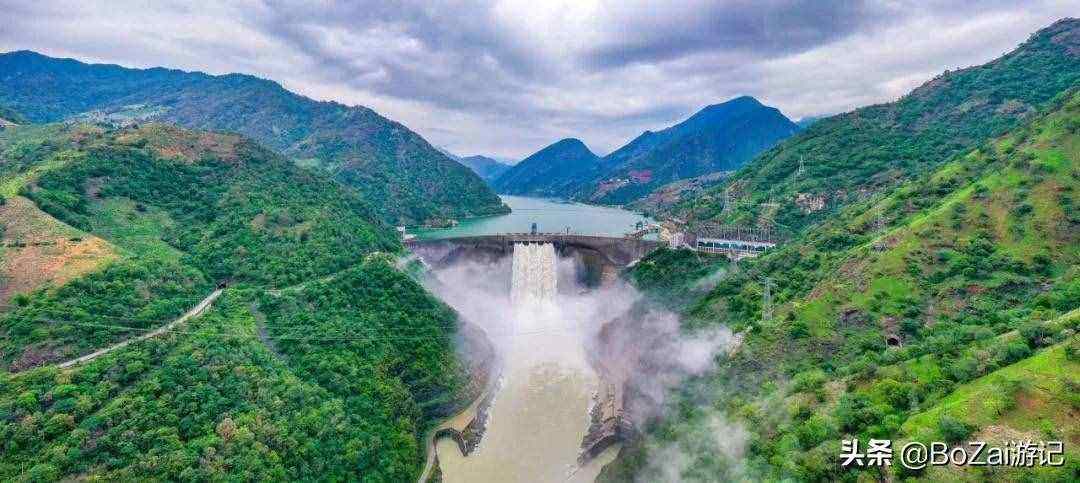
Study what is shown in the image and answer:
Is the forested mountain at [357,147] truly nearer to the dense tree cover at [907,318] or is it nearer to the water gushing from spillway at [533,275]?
the water gushing from spillway at [533,275]

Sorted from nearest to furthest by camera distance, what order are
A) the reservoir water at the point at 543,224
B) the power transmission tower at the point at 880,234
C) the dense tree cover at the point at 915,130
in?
the power transmission tower at the point at 880,234 < the dense tree cover at the point at 915,130 < the reservoir water at the point at 543,224

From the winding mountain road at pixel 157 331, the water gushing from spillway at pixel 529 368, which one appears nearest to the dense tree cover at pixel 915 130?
the water gushing from spillway at pixel 529 368

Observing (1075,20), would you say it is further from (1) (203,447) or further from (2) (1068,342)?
(1) (203,447)

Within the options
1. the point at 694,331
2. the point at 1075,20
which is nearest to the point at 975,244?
the point at 694,331

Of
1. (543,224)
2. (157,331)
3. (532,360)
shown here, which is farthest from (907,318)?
(543,224)

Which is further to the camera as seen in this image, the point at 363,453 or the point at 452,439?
the point at 452,439

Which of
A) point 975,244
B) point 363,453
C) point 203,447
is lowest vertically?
point 363,453
